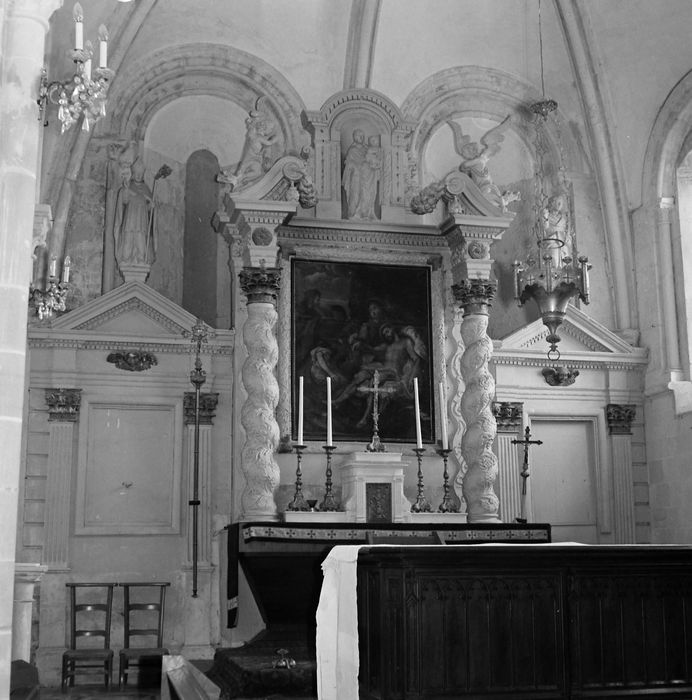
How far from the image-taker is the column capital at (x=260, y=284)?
38.1 ft

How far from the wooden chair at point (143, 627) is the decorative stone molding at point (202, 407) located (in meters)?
1.80

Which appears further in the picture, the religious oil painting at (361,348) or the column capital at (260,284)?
the religious oil painting at (361,348)

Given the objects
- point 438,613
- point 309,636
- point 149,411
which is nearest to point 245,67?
point 149,411

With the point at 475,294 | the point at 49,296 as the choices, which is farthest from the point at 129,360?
the point at 475,294

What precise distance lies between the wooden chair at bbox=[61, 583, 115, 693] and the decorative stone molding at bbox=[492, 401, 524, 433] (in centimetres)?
471

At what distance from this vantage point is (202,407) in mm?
12234

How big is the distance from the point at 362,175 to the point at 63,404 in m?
4.21

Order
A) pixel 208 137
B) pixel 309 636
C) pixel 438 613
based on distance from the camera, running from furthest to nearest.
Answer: pixel 208 137
pixel 309 636
pixel 438 613

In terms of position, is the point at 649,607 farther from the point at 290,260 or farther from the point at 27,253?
the point at 290,260

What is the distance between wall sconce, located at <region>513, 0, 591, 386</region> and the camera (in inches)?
429

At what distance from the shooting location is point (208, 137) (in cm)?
1392

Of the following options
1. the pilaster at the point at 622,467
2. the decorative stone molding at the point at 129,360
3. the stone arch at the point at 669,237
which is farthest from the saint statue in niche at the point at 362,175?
the pilaster at the point at 622,467

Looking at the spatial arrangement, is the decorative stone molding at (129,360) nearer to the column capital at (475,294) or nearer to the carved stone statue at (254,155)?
the carved stone statue at (254,155)

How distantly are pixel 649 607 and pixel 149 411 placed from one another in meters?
6.50
